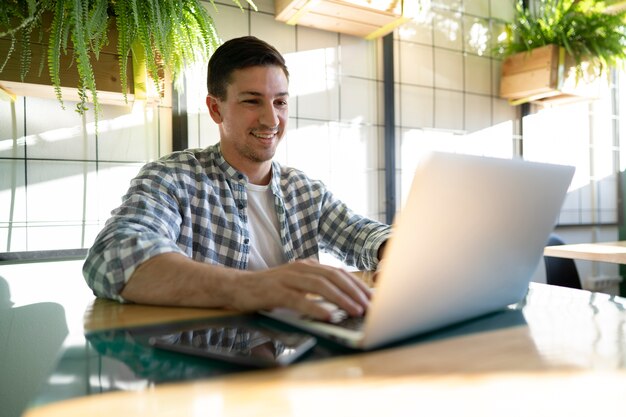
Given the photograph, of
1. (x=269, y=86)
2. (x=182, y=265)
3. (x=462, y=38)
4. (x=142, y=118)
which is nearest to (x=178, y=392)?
(x=182, y=265)

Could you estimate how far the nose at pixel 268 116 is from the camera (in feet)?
4.63

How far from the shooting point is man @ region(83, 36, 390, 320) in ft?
2.38

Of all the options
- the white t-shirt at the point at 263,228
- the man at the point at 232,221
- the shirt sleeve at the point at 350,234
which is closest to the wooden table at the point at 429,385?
the man at the point at 232,221

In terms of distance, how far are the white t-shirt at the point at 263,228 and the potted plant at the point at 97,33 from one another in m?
0.44

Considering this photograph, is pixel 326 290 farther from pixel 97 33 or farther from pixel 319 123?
pixel 319 123

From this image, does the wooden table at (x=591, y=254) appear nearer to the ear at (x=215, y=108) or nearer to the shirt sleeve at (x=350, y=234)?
the shirt sleeve at (x=350, y=234)

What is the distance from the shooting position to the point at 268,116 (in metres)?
1.41

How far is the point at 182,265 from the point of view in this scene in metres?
0.74

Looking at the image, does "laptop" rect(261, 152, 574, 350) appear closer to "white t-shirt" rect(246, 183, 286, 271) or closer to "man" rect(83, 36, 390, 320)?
"man" rect(83, 36, 390, 320)

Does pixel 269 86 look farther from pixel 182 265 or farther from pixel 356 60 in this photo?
pixel 356 60

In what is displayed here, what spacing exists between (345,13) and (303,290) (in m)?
1.66

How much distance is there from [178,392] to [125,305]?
40 cm

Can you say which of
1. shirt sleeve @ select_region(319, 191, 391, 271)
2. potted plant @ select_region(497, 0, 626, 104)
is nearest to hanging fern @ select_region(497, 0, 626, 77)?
potted plant @ select_region(497, 0, 626, 104)

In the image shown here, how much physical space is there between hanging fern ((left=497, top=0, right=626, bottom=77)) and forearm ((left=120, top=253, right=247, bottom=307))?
2.42 metres
